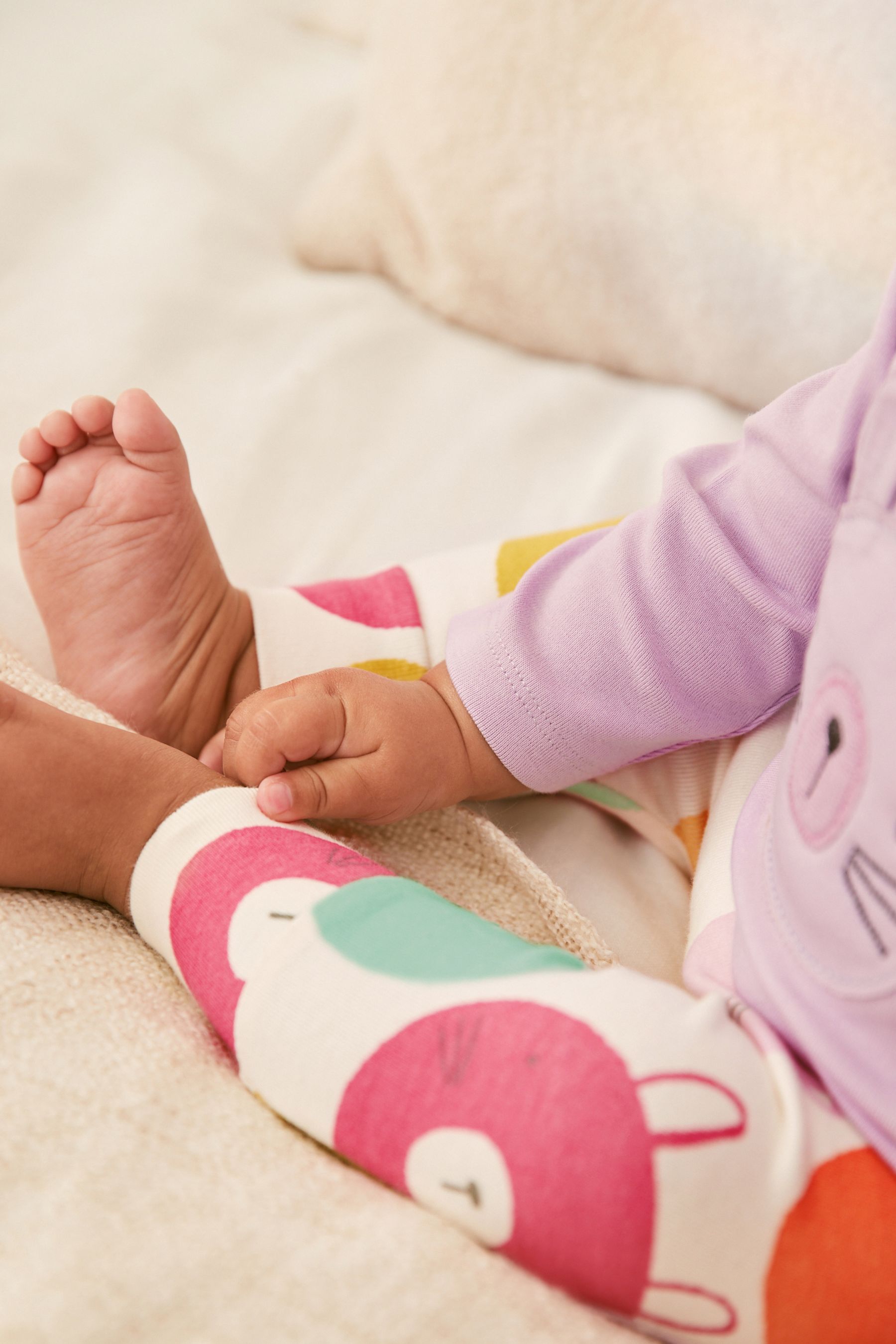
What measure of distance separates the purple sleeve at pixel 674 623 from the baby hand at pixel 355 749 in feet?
0.06

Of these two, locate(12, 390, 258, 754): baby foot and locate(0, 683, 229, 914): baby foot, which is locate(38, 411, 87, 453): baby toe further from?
locate(0, 683, 229, 914): baby foot

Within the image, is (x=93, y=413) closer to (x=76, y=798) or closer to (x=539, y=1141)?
(x=76, y=798)

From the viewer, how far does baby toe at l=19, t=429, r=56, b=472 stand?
1.93 feet

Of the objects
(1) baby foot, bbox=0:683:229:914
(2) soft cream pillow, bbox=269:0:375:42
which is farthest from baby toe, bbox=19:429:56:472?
(2) soft cream pillow, bbox=269:0:375:42

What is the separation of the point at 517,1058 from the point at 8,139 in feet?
2.64

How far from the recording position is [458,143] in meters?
0.81

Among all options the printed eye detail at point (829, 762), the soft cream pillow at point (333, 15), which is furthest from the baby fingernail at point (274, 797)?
the soft cream pillow at point (333, 15)

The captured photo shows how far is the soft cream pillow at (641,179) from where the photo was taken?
28.2 inches

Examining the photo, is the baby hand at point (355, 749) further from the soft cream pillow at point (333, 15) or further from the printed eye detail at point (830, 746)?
the soft cream pillow at point (333, 15)

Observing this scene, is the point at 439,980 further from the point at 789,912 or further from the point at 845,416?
the point at 845,416

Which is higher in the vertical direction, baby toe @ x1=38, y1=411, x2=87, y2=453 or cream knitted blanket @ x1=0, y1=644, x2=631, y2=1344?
baby toe @ x1=38, y1=411, x2=87, y2=453

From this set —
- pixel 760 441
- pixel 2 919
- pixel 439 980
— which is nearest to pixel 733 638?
pixel 760 441

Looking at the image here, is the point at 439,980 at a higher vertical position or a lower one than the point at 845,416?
lower

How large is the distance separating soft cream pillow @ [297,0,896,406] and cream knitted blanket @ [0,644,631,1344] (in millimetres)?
581
